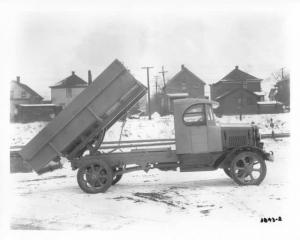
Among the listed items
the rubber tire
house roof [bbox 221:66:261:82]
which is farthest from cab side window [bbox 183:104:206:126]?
the rubber tire

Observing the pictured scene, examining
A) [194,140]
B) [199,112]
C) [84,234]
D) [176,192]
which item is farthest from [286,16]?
[84,234]

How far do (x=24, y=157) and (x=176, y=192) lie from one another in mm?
3210

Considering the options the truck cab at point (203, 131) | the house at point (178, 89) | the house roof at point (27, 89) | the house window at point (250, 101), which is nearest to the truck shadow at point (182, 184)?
the truck cab at point (203, 131)

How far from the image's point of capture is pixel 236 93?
510 inches

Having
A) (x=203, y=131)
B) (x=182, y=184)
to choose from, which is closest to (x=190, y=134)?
(x=203, y=131)

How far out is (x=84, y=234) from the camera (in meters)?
6.91

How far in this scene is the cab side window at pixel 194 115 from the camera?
326 inches

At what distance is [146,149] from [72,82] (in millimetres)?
3511

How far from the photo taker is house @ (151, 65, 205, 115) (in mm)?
10360

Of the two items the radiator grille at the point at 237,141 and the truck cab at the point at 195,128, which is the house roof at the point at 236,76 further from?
the radiator grille at the point at 237,141

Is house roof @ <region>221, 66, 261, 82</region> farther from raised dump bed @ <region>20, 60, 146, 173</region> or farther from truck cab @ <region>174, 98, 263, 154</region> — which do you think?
raised dump bed @ <region>20, 60, 146, 173</region>

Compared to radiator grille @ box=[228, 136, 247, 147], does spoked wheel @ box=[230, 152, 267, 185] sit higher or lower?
lower

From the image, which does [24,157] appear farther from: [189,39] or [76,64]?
[189,39]

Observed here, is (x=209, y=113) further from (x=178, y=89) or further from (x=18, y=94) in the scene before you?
(x=178, y=89)
